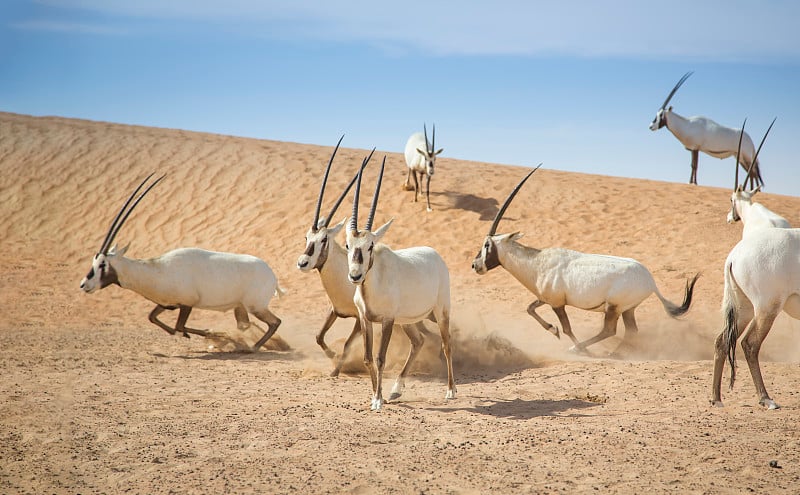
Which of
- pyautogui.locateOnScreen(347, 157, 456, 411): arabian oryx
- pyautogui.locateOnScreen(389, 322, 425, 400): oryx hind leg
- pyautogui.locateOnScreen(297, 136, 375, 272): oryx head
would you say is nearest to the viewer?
pyautogui.locateOnScreen(347, 157, 456, 411): arabian oryx

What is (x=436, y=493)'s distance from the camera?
448 cm

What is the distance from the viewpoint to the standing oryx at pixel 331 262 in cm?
782

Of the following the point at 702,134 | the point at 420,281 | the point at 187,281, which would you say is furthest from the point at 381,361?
the point at 702,134

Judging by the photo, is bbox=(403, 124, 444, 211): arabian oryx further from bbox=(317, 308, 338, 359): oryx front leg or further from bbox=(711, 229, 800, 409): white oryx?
bbox=(711, 229, 800, 409): white oryx

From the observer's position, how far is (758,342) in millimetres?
6445

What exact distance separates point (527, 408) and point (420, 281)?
1596 mm

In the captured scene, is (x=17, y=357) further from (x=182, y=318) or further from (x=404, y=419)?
(x=404, y=419)

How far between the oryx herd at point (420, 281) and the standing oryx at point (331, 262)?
13 mm

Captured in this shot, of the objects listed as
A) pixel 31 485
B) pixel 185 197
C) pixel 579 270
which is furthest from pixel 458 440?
pixel 185 197

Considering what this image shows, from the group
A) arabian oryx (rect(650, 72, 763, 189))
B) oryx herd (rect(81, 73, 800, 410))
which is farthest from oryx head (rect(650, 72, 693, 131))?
oryx herd (rect(81, 73, 800, 410))

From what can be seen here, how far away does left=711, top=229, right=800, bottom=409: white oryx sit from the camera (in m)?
6.33

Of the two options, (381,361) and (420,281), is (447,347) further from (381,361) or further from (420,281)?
(381,361)

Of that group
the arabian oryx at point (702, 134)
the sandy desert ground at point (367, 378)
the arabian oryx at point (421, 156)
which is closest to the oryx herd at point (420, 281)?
the sandy desert ground at point (367, 378)

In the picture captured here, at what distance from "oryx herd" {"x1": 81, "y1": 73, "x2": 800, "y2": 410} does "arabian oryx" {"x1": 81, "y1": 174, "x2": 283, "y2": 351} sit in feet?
0.05
